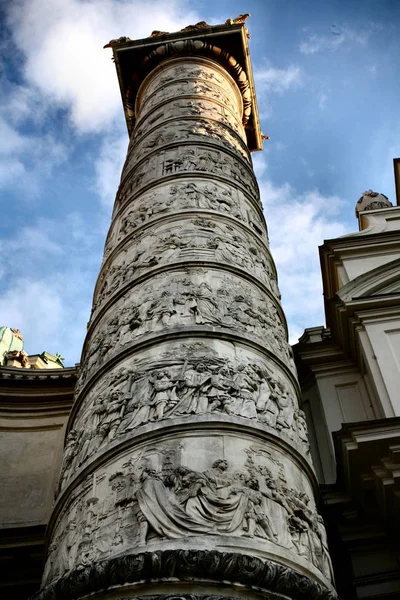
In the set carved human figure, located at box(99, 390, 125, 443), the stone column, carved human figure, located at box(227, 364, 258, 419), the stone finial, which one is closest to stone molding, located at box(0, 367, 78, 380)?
the stone column

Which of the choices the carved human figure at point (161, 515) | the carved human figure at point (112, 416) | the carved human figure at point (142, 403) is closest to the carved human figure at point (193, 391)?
the carved human figure at point (142, 403)

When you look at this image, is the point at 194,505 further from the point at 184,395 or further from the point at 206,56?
the point at 206,56

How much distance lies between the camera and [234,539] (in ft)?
8.64

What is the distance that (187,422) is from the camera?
3.23m

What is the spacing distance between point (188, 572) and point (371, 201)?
24.1 feet

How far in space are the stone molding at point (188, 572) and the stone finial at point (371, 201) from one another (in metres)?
6.65

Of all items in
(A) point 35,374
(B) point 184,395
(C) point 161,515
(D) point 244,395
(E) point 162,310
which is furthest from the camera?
(A) point 35,374

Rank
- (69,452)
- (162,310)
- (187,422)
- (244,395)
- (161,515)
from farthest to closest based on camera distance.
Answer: (162,310), (69,452), (244,395), (187,422), (161,515)

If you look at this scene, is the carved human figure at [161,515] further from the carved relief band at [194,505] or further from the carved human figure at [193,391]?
the carved human figure at [193,391]

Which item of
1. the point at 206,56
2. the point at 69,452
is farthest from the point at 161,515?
the point at 206,56

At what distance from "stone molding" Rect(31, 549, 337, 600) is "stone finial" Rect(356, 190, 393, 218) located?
6.65 m

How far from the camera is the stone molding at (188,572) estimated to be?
2.47 m

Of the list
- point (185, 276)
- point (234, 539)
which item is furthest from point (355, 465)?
point (234, 539)

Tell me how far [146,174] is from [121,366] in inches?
111
